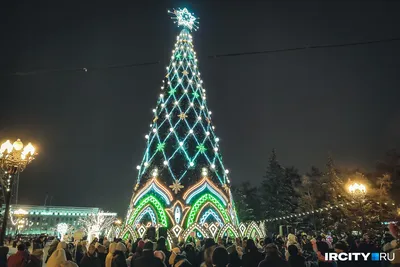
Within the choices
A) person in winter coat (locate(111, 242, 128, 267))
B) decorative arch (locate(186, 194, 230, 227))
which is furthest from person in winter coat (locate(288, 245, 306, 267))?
decorative arch (locate(186, 194, 230, 227))

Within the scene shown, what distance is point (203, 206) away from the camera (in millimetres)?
15789

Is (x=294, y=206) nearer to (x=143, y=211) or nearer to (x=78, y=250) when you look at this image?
(x=143, y=211)

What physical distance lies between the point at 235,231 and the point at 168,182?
4.55 metres

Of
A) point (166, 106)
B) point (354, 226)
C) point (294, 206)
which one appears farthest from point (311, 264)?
point (294, 206)

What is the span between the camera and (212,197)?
52.3ft

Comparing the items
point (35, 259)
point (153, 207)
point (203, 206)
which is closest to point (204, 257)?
point (35, 259)

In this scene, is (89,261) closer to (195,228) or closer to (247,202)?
(195,228)

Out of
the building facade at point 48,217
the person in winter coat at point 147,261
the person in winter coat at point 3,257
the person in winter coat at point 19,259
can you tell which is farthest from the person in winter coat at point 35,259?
the building facade at point 48,217

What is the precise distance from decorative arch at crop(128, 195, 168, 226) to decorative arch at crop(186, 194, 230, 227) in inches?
54.5

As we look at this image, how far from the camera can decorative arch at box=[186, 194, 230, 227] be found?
51.0 ft

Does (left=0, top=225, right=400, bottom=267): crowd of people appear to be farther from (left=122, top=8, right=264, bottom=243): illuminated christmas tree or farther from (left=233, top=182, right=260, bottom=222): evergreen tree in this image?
(left=233, top=182, right=260, bottom=222): evergreen tree

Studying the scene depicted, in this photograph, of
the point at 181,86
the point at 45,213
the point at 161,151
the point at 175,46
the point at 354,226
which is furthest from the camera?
the point at 45,213

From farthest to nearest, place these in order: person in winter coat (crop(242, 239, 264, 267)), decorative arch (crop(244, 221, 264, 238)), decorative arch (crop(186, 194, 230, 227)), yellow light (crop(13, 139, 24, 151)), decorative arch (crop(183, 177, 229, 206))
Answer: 1. decorative arch (crop(244, 221, 264, 238))
2. decorative arch (crop(183, 177, 229, 206))
3. decorative arch (crop(186, 194, 230, 227))
4. yellow light (crop(13, 139, 24, 151))
5. person in winter coat (crop(242, 239, 264, 267))

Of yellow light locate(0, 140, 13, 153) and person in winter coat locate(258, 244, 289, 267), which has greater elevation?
yellow light locate(0, 140, 13, 153)
